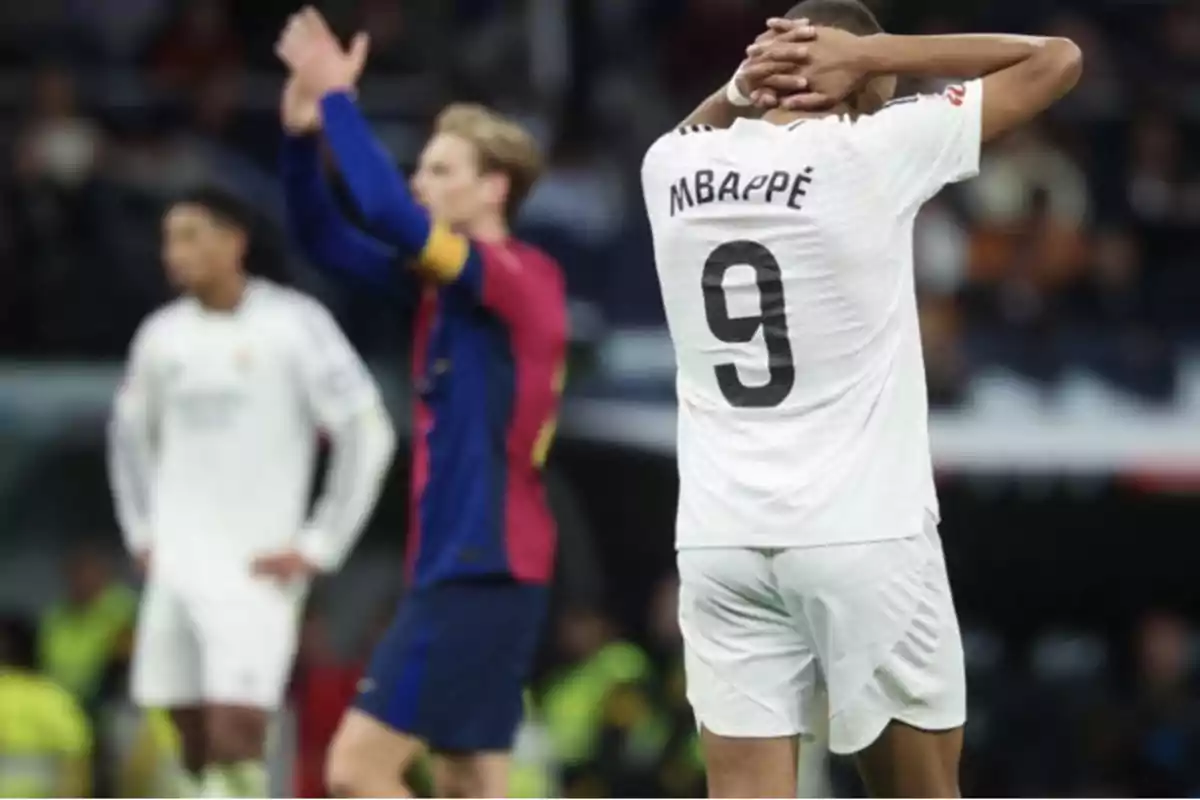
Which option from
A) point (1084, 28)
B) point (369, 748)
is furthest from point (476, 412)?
point (1084, 28)

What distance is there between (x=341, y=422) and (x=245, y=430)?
0.96 feet

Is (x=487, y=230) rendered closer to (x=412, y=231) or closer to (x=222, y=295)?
(x=412, y=231)

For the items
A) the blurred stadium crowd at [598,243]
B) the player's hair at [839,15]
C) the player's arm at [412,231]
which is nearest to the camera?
the player's hair at [839,15]

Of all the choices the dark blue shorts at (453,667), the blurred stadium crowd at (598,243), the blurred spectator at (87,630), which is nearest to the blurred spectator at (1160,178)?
the blurred stadium crowd at (598,243)

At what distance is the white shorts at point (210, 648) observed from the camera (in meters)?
7.50

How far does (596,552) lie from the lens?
12.8 metres

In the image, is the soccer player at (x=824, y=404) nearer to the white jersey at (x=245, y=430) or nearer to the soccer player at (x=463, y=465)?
the soccer player at (x=463, y=465)

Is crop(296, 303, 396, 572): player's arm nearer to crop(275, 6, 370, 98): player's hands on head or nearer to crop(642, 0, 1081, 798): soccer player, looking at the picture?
crop(275, 6, 370, 98): player's hands on head

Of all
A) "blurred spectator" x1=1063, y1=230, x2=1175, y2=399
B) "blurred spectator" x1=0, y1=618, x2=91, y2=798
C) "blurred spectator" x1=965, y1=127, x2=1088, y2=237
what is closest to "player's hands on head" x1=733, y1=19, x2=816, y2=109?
"blurred spectator" x1=0, y1=618, x2=91, y2=798

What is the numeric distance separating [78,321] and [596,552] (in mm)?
2826

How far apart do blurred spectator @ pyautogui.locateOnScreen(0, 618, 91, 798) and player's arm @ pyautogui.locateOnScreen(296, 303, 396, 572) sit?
3455 millimetres

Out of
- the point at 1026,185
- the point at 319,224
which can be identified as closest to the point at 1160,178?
the point at 1026,185

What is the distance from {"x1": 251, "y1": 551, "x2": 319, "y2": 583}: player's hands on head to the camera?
7.59 metres

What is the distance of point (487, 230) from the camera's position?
648 cm
